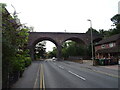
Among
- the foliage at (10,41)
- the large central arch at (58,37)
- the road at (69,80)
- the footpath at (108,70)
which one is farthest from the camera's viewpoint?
the large central arch at (58,37)

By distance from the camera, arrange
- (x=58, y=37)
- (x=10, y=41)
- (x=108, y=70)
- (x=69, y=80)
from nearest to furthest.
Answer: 1. (x=10, y=41)
2. (x=69, y=80)
3. (x=108, y=70)
4. (x=58, y=37)

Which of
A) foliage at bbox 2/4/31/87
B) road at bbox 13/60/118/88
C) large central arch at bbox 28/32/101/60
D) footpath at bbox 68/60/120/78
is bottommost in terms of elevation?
footpath at bbox 68/60/120/78

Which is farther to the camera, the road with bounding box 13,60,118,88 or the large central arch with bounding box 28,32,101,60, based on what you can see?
the large central arch with bounding box 28,32,101,60

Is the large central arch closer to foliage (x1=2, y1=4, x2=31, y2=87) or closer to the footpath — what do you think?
the footpath

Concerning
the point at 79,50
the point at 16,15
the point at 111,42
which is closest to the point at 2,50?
the point at 16,15

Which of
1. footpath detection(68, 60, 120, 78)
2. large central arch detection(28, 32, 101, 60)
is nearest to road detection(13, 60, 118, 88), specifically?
footpath detection(68, 60, 120, 78)

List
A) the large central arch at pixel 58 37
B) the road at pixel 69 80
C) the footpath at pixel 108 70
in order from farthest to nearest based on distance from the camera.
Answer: the large central arch at pixel 58 37
the footpath at pixel 108 70
the road at pixel 69 80

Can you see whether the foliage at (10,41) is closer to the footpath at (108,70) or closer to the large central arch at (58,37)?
the footpath at (108,70)

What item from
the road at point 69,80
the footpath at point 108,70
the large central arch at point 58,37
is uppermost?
the large central arch at point 58,37

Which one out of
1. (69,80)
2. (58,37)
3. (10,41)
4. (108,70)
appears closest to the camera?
(10,41)

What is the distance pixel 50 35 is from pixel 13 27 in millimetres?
62804

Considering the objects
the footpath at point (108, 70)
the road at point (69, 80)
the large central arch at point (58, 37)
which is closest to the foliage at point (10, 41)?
the road at point (69, 80)

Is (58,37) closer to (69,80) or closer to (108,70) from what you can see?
(108,70)

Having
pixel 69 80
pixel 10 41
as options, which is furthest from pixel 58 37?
pixel 10 41
